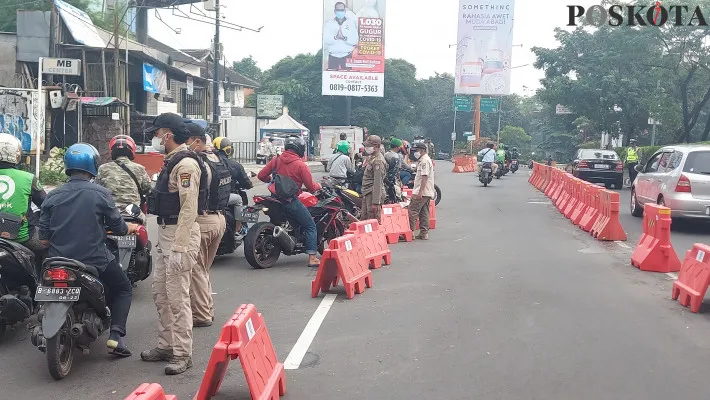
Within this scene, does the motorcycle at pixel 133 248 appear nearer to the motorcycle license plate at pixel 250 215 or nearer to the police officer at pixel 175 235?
the police officer at pixel 175 235

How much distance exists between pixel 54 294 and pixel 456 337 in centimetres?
326

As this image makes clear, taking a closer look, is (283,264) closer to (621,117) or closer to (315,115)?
(621,117)

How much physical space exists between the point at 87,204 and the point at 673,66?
33.4 metres

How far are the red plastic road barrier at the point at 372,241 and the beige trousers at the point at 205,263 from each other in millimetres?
2893

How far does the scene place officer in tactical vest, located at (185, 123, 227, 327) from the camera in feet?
20.9

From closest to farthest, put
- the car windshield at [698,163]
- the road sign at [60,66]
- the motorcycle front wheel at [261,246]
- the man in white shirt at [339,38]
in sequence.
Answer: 1. the motorcycle front wheel at [261,246]
2. the car windshield at [698,163]
3. the road sign at [60,66]
4. the man in white shirt at [339,38]

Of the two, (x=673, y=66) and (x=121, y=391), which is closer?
(x=121, y=391)

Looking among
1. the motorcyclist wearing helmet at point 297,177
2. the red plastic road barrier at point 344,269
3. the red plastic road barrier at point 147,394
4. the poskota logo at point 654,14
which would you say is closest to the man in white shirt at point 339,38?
the poskota logo at point 654,14

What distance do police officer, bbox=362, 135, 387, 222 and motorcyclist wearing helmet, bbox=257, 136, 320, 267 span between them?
7.31ft

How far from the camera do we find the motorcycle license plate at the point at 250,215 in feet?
33.1

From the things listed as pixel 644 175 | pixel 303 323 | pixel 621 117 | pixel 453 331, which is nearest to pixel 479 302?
pixel 453 331

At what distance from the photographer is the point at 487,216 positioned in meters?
17.8

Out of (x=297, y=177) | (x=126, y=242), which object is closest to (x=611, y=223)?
(x=297, y=177)

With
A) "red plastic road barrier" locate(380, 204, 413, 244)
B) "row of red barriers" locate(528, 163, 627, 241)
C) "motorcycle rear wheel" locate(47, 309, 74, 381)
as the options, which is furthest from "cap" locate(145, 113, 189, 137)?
"row of red barriers" locate(528, 163, 627, 241)
